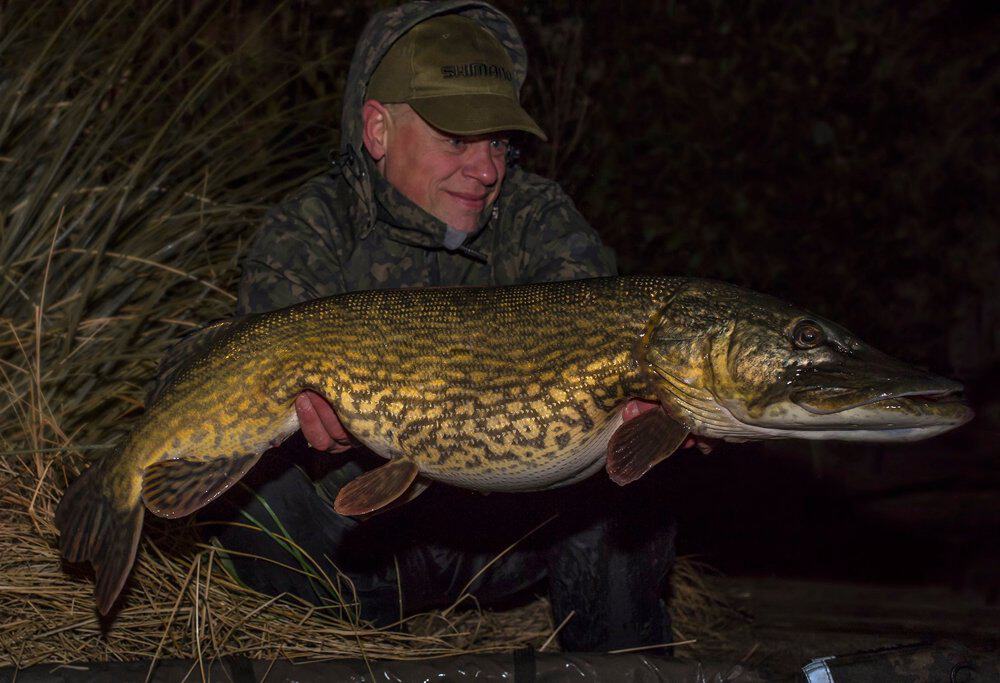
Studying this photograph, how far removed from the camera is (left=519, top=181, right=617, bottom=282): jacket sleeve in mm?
3324

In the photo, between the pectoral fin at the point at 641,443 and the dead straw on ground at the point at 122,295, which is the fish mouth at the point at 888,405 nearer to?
the pectoral fin at the point at 641,443

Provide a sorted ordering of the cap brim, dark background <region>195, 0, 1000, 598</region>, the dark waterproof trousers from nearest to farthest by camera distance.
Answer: the dark waterproof trousers → the cap brim → dark background <region>195, 0, 1000, 598</region>

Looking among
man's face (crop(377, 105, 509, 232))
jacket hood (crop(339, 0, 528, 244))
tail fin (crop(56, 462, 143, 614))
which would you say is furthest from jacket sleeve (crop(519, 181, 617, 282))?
tail fin (crop(56, 462, 143, 614))

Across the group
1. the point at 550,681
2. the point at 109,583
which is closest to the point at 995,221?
the point at 550,681

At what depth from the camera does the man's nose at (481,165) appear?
339 centimetres

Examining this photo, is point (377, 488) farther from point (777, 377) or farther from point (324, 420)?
point (777, 377)

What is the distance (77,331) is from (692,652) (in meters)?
2.51

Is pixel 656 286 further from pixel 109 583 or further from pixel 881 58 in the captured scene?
pixel 881 58

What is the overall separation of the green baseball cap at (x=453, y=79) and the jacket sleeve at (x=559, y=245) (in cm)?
26

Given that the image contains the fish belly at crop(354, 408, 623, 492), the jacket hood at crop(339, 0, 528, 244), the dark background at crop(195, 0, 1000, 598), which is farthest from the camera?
the dark background at crop(195, 0, 1000, 598)

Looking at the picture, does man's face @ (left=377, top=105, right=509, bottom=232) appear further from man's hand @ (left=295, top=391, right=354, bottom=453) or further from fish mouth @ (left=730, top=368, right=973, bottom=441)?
fish mouth @ (left=730, top=368, right=973, bottom=441)

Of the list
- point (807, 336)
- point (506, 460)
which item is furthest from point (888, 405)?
point (506, 460)

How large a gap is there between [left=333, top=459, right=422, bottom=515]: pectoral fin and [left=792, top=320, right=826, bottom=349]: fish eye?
3.27 feet

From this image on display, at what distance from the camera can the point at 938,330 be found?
24.5 feet
